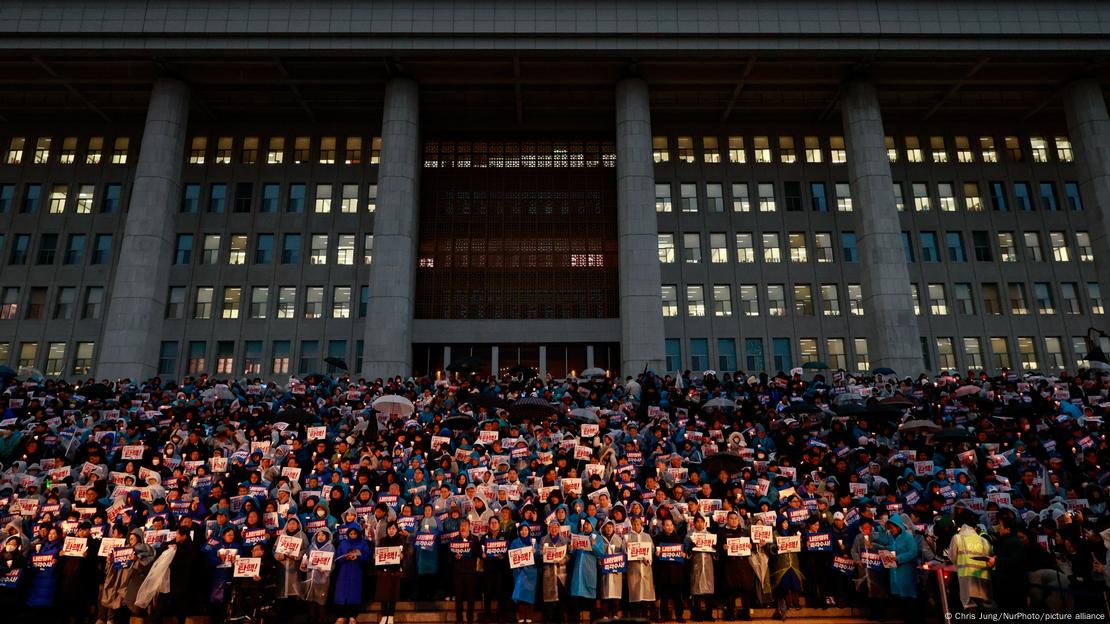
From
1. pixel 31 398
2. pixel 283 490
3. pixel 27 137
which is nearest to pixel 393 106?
pixel 31 398

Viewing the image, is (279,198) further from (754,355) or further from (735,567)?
(735,567)

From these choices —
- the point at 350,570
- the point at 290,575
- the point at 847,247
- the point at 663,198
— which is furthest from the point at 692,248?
the point at 290,575

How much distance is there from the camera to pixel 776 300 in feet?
141

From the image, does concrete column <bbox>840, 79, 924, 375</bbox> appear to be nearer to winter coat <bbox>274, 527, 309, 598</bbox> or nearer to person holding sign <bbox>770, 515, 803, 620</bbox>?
person holding sign <bbox>770, 515, 803, 620</bbox>

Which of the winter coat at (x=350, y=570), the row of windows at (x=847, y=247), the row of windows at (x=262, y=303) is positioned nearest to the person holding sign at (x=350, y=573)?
the winter coat at (x=350, y=570)

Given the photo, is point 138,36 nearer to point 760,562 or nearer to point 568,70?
point 568,70

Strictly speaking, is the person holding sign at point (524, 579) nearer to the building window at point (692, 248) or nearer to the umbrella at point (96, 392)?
the umbrella at point (96, 392)

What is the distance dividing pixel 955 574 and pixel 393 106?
34030 millimetres

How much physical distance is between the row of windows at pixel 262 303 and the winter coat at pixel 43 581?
30005 mm

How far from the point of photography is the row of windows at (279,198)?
4372cm

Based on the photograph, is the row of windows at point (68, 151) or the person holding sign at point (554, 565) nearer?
the person holding sign at point (554, 565)

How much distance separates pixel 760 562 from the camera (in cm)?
1245

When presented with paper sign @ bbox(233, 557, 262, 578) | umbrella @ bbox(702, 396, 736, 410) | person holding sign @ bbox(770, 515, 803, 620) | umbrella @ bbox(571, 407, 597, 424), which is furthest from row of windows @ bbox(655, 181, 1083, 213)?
paper sign @ bbox(233, 557, 262, 578)

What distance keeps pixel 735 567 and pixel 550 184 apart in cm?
3552
